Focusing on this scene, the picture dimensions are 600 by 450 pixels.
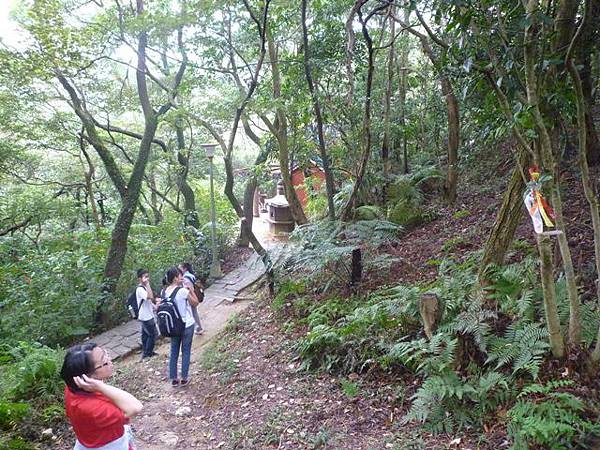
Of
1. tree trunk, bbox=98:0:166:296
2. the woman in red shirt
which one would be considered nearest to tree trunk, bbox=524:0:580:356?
the woman in red shirt

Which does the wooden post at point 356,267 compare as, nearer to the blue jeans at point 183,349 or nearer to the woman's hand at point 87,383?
the blue jeans at point 183,349

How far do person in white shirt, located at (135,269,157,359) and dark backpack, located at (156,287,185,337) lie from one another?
170 cm

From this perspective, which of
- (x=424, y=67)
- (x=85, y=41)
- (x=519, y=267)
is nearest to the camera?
(x=519, y=267)

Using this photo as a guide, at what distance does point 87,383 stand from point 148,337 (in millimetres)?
5004

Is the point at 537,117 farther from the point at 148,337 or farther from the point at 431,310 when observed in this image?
the point at 148,337

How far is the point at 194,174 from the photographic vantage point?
14.9 metres

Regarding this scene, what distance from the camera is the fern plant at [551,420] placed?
8.58 feet

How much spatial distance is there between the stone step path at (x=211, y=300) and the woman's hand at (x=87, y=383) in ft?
15.4

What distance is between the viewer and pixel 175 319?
513cm

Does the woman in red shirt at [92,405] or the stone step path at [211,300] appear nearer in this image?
the woman in red shirt at [92,405]

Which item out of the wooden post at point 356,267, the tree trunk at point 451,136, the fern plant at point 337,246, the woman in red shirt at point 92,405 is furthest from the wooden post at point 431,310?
the tree trunk at point 451,136

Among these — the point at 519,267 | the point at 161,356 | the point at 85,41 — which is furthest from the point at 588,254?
the point at 85,41

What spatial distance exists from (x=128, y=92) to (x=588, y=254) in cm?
1230

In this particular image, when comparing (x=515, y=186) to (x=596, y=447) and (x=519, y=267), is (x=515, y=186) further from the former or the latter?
(x=596, y=447)
